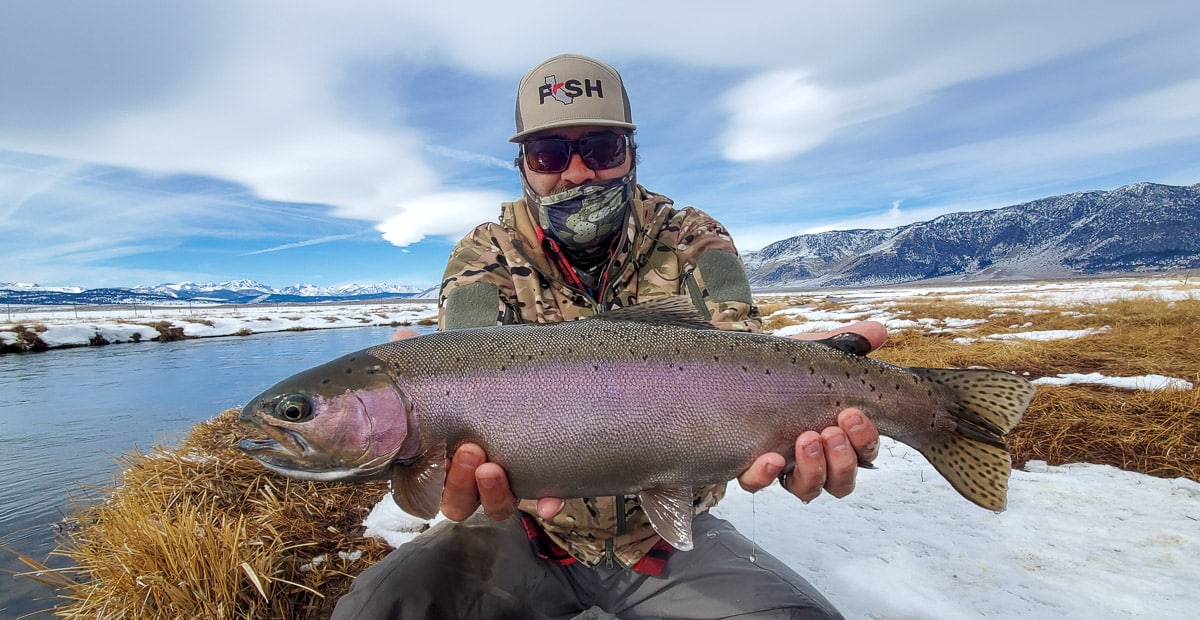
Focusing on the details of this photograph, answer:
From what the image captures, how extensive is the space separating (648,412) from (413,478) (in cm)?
98

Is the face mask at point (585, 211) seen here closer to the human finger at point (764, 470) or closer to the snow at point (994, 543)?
the human finger at point (764, 470)

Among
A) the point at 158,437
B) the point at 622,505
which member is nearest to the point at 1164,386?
the point at 622,505

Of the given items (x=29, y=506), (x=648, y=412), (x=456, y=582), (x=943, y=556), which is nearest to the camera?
(x=648, y=412)

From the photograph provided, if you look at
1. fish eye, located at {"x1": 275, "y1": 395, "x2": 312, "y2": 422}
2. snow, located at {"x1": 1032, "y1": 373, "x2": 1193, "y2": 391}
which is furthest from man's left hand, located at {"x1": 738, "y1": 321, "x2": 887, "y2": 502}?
snow, located at {"x1": 1032, "y1": 373, "x2": 1193, "y2": 391}

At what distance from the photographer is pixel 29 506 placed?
5.44 metres

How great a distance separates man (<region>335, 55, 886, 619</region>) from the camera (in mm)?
2471

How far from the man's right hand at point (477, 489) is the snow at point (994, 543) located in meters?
1.79

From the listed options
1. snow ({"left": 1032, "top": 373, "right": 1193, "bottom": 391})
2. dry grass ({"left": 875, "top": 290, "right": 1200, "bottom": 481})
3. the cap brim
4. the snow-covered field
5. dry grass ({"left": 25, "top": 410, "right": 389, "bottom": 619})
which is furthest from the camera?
snow ({"left": 1032, "top": 373, "right": 1193, "bottom": 391})

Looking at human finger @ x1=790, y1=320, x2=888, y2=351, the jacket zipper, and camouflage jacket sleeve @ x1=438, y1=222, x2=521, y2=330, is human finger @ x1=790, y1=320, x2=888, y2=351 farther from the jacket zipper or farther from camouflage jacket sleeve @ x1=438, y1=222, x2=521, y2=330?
camouflage jacket sleeve @ x1=438, y1=222, x2=521, y2=330

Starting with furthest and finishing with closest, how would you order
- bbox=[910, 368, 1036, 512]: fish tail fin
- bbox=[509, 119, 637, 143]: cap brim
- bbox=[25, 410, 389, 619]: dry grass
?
1. bbox=[509, 119, 637, 143]: cap brim
2. bbox=[25, 410, 389, 619]: dry grass
3. bbox=[910, 368, 1036, 512]: fish tail fin

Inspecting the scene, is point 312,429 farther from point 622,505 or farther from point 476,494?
point 622,505

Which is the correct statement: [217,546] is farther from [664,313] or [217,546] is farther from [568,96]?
[568,96]

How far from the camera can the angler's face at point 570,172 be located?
3.12 metres

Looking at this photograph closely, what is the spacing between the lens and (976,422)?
241 cm
